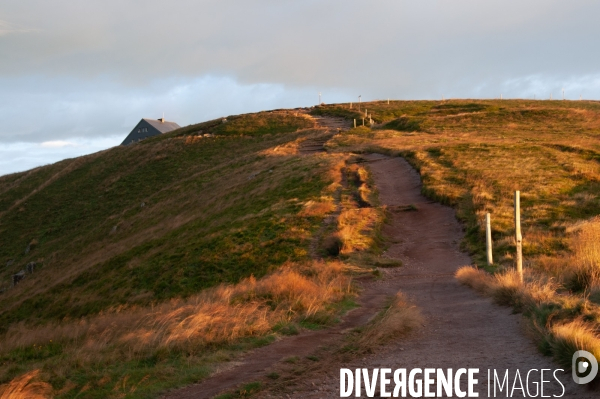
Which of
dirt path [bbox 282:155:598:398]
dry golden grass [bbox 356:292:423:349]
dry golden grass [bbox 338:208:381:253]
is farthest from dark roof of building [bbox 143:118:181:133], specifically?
dry golden grass [bbox 356:292:423:349]

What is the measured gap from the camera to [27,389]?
697 centimetres

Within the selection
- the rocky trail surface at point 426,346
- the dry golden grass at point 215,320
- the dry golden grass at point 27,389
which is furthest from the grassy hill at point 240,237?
the rocky trail surface at point 426,346

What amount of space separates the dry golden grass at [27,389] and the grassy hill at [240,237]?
0.20 meters

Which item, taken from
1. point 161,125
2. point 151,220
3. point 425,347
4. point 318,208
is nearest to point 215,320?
point 425,347

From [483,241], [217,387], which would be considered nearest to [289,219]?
[483,241]

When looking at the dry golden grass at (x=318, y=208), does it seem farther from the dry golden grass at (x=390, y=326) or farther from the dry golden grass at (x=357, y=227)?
the dry golden grass at (x=390, y=326)

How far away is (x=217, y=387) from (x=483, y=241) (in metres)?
13.5

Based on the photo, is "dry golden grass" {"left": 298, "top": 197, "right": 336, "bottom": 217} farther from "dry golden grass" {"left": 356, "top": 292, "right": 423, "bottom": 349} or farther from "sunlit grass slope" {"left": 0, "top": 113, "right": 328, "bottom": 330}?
"dry golden grass" {"left": 356, "top": 292, "right": 423, "bottom": 349}

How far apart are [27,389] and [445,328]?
6.30 m

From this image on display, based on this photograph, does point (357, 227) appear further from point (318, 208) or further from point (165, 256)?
point (165, 256)

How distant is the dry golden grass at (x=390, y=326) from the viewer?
8.25m

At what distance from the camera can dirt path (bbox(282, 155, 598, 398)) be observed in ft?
22.2

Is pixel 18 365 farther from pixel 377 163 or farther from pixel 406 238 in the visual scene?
pixel 377 163

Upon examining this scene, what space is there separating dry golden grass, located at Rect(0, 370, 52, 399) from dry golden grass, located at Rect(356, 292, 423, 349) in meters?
4.20
